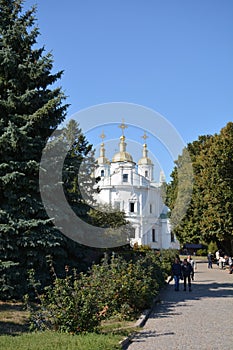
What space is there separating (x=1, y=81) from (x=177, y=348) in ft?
35.9

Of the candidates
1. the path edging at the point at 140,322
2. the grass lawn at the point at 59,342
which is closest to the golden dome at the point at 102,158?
the path edging at the point at 140,322

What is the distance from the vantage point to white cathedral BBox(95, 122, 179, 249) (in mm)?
63406

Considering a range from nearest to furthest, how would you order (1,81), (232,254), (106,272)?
(106,272) < (1,81) < (232,254)

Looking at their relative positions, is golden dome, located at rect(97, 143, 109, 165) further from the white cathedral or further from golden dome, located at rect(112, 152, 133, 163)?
golden dome, located at rect(112, 152, 133, 163)

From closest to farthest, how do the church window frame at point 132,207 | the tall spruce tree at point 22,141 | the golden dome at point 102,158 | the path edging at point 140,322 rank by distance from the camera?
1. the path edging at point 140,322
2. the tall spruce tree at point 22,141
3. the church window frame at point 132,207
4. the golden dome at point 102,158

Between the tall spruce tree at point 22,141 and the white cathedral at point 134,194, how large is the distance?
1814 inches

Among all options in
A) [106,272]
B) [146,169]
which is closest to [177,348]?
[106,272]

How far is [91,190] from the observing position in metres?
27.5

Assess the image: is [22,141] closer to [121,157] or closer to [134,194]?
[134,194]

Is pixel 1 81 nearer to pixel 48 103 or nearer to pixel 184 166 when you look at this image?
pixel 48 103

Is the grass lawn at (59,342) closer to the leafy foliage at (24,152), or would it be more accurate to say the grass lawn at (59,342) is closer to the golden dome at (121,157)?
the leafy foliage at (24,152)

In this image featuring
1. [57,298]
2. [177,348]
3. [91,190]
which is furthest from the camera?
[91,190]

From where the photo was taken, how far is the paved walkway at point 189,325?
8047 mm

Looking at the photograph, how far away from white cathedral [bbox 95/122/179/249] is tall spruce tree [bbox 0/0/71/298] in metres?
46.1
